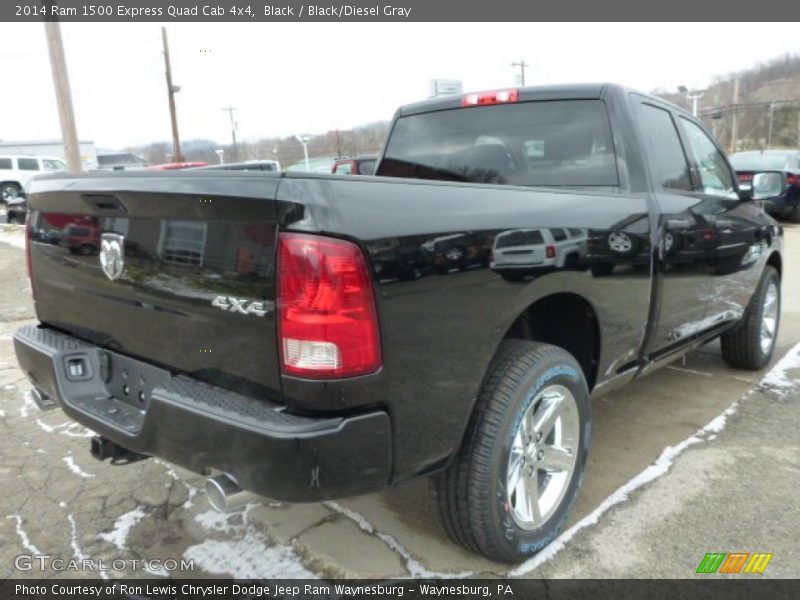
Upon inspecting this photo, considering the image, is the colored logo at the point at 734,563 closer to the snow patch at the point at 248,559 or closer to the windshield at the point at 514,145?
the snow patch at the point at 248,559

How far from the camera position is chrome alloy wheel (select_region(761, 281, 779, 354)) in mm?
4461

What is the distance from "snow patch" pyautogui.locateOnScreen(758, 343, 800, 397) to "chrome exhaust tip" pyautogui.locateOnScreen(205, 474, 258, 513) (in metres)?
3.72

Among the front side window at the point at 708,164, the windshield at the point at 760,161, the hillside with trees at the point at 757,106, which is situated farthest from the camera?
the hillside with trees at the point at 757,106

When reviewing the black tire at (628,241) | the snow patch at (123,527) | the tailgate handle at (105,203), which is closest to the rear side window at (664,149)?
the black tire at (628,241)

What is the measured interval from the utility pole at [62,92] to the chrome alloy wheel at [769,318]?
10822 millimetres

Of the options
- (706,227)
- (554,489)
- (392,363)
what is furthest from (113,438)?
(706,227)

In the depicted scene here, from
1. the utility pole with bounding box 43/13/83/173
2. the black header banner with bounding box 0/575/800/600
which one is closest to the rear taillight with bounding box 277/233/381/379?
the black header banner with bounding box 0/575/800/600

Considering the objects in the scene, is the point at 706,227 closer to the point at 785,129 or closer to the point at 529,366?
the point at 529,366

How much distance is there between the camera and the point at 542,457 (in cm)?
244

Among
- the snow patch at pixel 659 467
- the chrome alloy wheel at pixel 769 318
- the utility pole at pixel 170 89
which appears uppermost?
the utility pole at pixel 170 89

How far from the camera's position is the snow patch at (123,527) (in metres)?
2.56

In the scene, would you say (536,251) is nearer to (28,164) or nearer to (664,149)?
(664,149)

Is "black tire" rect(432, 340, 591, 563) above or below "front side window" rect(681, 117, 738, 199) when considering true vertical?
below

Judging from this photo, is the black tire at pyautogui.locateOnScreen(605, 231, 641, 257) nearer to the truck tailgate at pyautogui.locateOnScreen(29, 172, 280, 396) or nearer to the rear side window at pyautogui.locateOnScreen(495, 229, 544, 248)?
the rear side window at pyautogui.locateOnScreen(495, 229, 544, 248)
